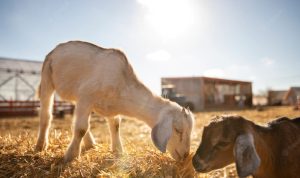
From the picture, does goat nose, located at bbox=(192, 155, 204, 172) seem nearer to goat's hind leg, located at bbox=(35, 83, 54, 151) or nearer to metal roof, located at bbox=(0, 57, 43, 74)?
goat's hind leg, located at bbox=(35, 83, 54, 151)

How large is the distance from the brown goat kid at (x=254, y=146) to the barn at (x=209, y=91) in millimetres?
32412

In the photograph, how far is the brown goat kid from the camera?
3467mm

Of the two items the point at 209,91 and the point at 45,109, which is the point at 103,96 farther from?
the point at 209,91

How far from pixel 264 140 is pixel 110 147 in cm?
322

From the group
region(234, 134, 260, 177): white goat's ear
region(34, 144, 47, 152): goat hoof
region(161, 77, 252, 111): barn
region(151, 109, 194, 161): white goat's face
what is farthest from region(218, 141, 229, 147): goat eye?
region(161, 77, 252, 111): barn

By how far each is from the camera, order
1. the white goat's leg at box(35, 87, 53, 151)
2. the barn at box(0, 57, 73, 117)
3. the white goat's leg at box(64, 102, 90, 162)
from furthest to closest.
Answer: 1. the barn at box(0, 57, 73, 117)
2. the white goat's leg at box(35, 87, 53, 151)
3. the white goat's leg at box(64, 102, 90, 162)

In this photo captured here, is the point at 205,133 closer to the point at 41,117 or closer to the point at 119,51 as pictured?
the point at 119,51

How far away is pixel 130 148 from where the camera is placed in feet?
19.3

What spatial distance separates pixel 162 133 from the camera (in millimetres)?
4512

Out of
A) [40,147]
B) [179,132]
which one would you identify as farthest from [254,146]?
[40,147]

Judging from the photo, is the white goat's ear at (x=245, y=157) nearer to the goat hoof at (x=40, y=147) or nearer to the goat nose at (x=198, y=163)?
the goat nose at (x=198, y=163)

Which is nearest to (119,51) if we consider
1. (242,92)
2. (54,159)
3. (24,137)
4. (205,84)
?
(54,159)

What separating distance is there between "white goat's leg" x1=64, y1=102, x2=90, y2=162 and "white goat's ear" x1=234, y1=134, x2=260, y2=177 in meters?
2.83

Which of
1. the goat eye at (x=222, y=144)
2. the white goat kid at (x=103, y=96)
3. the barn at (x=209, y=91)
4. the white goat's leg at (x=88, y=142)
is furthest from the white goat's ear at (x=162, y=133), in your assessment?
the barn at (x=209, y=91)
